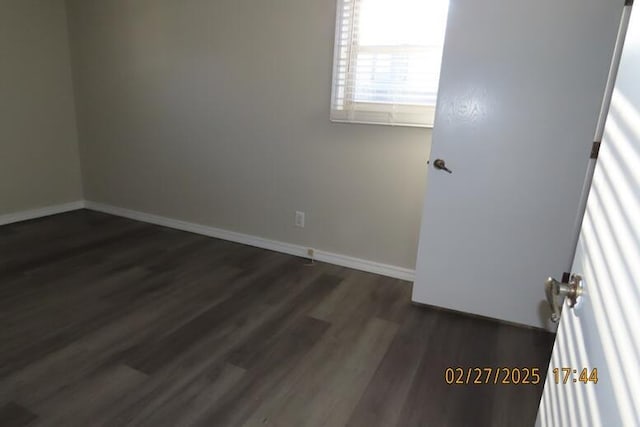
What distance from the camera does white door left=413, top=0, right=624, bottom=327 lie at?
72.9 inches

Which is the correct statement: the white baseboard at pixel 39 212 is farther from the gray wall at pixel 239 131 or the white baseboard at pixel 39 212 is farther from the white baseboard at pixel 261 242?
the gray wall at pixel 239 131

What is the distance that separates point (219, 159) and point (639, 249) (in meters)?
3.13

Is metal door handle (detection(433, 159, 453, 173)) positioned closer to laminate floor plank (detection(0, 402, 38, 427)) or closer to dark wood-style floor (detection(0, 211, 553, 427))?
dark wood-style floor (detection(0, 211, 553, 427))

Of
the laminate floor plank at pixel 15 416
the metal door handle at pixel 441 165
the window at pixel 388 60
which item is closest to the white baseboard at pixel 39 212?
the laminate floor plank at pixel 15 416

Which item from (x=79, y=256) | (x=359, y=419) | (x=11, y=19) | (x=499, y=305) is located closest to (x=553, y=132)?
(x=499, y=305)

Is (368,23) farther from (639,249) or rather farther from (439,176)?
(639,249)

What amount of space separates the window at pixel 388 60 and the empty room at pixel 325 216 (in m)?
0.01

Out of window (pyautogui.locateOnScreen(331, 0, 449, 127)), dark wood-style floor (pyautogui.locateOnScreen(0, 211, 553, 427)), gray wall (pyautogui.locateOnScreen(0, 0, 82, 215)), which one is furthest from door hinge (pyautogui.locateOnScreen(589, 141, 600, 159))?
gray wall (pyautogui.locateOnScreen(0, 0, 82, 215))

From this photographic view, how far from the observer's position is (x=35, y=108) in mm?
3643

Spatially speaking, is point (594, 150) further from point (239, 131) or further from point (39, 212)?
point (39, 212)

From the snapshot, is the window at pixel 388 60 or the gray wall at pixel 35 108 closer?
the window at pixel 388 60

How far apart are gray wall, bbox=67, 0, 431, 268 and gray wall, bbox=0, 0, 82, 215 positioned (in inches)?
5.9

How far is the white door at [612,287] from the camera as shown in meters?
0.53

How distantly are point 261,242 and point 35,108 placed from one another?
8.44 feet
